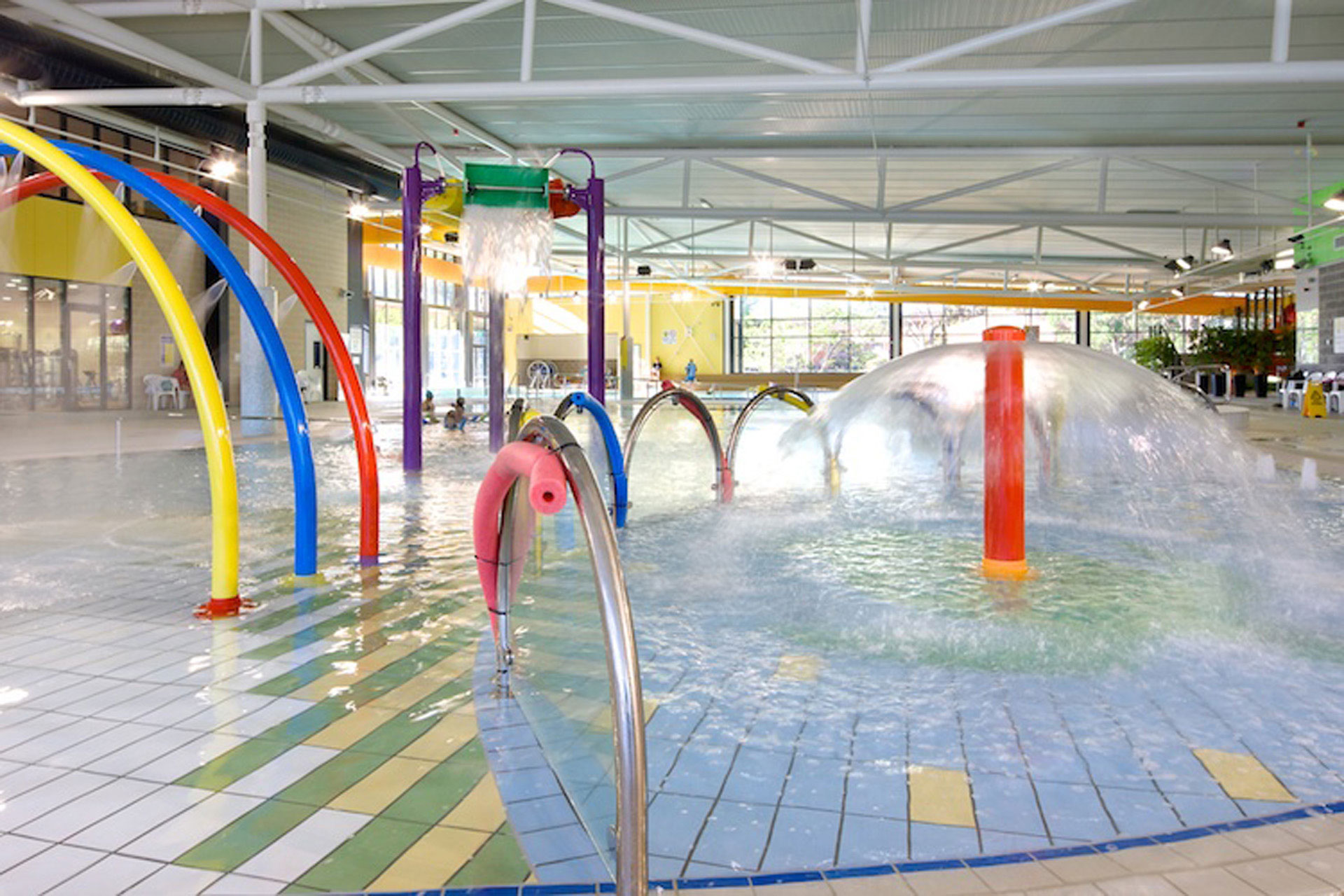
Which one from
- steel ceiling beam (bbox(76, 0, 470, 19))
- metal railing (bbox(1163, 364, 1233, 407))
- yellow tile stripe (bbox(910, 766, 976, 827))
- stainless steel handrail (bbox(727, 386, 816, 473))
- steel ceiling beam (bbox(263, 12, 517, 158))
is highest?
steel ceiling beam (bbox(263, 12, 517, 158))

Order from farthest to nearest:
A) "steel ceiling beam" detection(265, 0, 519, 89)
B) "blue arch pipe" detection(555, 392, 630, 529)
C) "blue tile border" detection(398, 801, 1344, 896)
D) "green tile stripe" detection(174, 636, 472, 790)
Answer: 1. "steel ceiling beam" detection(265, 0, 519, 89)
2. "blue arch pipe" detection(555, 392, 630, 529)
3. "green tile stripe" detection(174, 636, 472, 790)
4. "blue tile border" detection(398, 801, 1344, 896)

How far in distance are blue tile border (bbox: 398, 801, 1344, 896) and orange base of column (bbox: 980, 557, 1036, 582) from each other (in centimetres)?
262

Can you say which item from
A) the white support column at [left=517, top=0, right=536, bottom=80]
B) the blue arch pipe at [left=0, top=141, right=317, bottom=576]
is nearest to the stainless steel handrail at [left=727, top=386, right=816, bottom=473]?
the white support column at [left=517, top=0, right=536, bottom=80]

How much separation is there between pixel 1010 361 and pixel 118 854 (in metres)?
4.16

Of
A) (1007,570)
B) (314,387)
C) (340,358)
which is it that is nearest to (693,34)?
(340,358)

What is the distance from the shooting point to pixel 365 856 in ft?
6.56

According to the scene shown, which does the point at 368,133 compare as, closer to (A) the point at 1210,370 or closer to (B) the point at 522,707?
(B) the point at 522,707

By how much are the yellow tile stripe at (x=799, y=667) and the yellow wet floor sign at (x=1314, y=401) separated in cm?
1753

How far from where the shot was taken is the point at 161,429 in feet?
46.6

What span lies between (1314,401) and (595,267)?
1421 cm

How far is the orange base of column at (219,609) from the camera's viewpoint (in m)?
3.87

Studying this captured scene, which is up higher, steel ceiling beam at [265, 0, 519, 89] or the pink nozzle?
steel ceiling beam at [265, 0, 519, 89]

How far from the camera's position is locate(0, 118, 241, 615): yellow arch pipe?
12.1 ft

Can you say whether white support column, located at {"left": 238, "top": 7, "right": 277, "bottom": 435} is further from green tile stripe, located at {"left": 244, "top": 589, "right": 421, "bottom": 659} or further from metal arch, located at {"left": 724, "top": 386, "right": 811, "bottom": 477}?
green tile stripe, located at {"left": 244, "top": 589, "right": 421, "bottom": 659}
